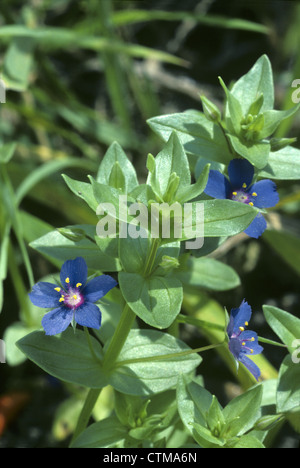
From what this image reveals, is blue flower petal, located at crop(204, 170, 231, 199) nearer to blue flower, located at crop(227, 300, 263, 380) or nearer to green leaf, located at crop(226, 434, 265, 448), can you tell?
blue flower, located at crop(227, 300, 263, 380)

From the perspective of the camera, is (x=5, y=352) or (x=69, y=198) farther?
(x=69, y=198)

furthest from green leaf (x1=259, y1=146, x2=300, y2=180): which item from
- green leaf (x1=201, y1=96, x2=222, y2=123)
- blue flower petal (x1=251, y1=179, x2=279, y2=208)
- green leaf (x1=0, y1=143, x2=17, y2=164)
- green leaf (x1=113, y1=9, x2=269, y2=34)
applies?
green leaf (x1=113, y1=9, x2=269, y2=34)

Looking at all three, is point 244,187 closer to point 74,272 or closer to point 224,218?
point 224,218

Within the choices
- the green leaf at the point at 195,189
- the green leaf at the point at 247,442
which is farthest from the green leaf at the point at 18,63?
the green leaf at the point at 247,442

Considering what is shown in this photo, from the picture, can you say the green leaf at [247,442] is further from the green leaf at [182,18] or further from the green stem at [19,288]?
the green leaf at [182,18]
